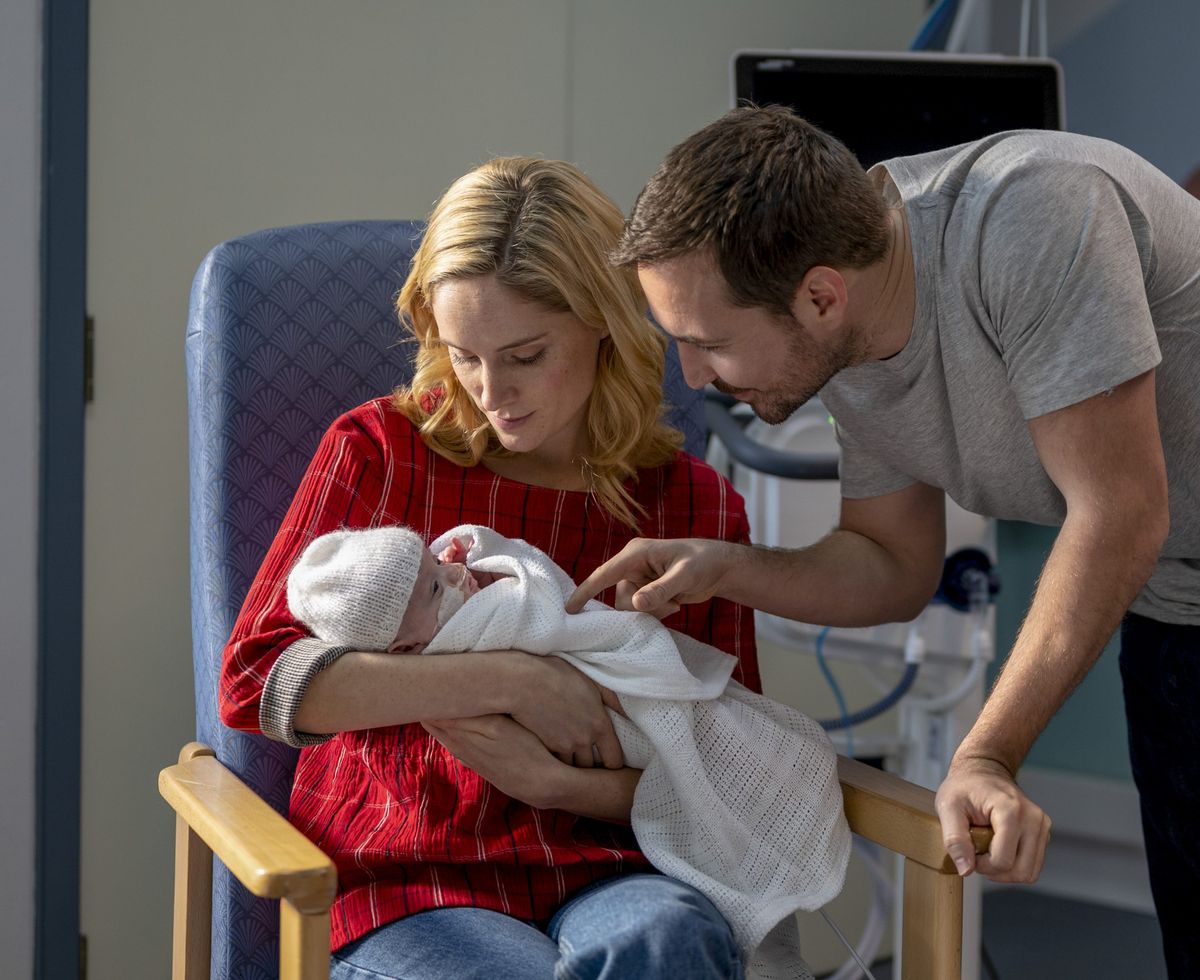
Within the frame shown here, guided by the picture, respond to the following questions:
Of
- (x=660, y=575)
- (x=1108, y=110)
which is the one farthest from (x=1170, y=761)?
(x=1108, y=110)

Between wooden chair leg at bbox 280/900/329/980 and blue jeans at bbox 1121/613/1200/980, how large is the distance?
0.97 metres

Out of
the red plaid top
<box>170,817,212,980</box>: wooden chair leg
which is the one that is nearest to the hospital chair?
<box>170,817,212,980</box>: wooden chair leg

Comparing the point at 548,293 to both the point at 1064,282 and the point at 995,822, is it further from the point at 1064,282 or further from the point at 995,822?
the point at 995,822

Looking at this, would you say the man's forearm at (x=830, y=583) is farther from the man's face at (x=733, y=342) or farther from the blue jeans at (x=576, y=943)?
the blue jeans at (x=576, y=943)

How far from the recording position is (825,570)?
1.41 m

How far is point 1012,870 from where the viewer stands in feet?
3.31

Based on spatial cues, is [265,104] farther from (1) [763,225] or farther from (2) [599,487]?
(1) [763,225]

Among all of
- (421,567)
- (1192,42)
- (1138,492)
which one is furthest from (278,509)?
(1192,42)

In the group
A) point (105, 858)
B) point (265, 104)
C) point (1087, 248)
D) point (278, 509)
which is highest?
point (265, 104)

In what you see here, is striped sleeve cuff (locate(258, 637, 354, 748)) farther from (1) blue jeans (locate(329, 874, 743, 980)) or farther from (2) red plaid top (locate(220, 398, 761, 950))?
(1) blue jeans (locate(329, 874, 743, 980))

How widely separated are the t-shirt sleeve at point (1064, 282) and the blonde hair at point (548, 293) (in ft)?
1.24

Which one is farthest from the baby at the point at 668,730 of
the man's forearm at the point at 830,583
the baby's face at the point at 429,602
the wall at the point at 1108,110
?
the wall at the point at 1108,110

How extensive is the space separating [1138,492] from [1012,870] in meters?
0.35

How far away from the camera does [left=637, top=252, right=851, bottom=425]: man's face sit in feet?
3.91
